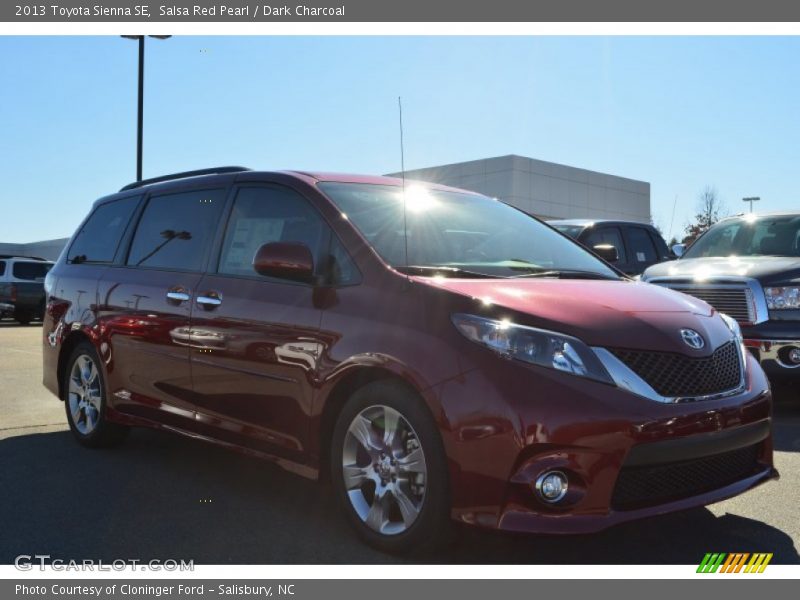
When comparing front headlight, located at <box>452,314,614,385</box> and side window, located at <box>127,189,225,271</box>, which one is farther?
side window, located at <box>127,189,225,271</box>

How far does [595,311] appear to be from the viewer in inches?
146

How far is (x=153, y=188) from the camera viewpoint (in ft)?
19.8

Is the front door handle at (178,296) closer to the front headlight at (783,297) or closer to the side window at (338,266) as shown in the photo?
the side window at (338,266)

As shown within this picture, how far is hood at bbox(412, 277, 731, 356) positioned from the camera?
11.6 feet

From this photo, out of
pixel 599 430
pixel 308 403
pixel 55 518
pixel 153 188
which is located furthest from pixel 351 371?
pixel 153 188

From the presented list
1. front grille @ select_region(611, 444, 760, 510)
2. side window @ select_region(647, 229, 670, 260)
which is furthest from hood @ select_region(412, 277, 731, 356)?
side window @ select_region(647, 229, 670, 260)

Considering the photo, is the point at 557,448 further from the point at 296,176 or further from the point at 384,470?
the point at 296,176

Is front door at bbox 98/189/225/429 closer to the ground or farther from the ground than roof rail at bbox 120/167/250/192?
closer to the ground

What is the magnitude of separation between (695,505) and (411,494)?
1.16 meters

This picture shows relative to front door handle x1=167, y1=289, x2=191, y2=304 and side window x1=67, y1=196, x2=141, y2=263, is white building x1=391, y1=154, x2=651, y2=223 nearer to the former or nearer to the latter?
side window x1=67, y1=196, x2=141, y2=263

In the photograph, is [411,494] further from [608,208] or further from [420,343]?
[608,208]

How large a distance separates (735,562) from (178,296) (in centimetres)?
326

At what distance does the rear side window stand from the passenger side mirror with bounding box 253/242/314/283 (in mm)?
22466

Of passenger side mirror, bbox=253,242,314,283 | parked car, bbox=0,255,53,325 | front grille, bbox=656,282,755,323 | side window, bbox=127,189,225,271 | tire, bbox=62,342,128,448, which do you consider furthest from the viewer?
parked car, bbox=0,255,53,325
